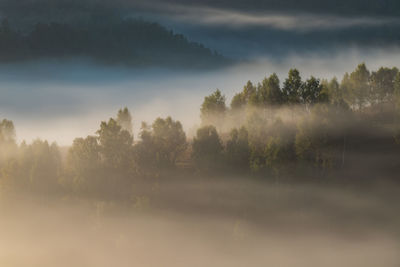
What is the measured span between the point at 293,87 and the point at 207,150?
98.8ft

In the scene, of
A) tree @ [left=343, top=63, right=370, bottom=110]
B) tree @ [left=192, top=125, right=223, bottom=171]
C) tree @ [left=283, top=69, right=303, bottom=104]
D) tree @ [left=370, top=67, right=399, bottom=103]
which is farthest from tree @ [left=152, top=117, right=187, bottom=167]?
tree @ [left=370, top=67, right=399, bottom=103]

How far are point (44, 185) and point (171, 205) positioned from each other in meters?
25.4

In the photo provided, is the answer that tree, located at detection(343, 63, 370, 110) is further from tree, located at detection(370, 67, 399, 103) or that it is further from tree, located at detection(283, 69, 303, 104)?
tree, located at detection(283, 69, 303, 104)

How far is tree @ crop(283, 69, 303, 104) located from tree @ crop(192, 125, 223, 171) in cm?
2423

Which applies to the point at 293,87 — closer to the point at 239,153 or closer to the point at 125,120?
the point at 239,153

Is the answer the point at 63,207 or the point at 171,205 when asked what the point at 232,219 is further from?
the point at 63,207

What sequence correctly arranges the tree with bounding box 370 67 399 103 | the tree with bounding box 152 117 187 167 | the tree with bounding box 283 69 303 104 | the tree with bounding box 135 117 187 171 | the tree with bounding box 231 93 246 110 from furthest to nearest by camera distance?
the tree with bounding box 370 67 399 103 → the tree with bounding box 231 93 246 110 → the tree with bounding box 283 69 303 104 → the tree with bounding box 152 117 187 167 → the tree with bounding box 135 117 187 171

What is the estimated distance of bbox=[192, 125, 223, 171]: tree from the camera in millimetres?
98875

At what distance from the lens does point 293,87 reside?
118750mm

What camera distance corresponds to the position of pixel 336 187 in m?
101

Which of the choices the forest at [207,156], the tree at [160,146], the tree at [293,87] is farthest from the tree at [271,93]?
the tree at [160,146]

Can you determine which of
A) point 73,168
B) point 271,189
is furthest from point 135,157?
point 271,189

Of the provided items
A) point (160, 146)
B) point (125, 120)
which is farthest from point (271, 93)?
point (125, 120)

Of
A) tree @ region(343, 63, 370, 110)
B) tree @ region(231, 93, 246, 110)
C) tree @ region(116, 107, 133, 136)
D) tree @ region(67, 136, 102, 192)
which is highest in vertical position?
tree @ region(343, 63, 370, 110)
